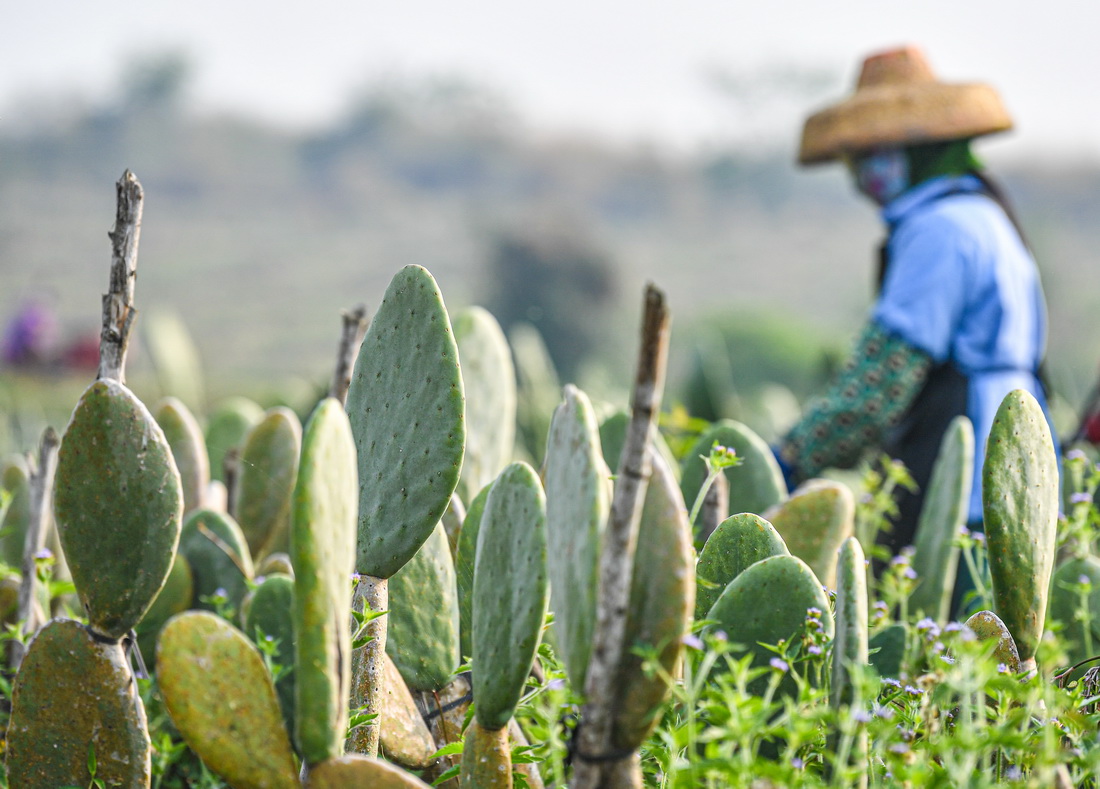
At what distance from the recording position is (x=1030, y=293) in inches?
85.2

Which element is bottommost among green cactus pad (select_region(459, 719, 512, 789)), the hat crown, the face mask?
green cactus pad (select_region(459, 719, 512, 789))

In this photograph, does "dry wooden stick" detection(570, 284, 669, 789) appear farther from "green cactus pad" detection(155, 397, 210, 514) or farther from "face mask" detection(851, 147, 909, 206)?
"face mask" detection(851, 147, 909, 206)

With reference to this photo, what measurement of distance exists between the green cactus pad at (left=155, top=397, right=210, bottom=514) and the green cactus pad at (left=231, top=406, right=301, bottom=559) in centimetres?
6

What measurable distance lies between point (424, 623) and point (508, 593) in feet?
0.89

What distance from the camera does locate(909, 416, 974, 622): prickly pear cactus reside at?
57.7 inches

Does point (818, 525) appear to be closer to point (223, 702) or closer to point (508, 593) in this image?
point (508, 593)

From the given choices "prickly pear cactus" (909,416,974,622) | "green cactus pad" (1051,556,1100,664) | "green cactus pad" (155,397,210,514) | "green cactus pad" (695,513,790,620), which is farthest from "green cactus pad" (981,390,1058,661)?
"green cactus pad" (155,397,210,514)

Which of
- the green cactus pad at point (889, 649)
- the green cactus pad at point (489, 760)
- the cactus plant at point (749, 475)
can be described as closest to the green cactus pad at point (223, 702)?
the green cactus pad at point (489, 760)

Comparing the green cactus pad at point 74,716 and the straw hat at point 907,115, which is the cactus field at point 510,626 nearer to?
the green cactus pad at point 74,716

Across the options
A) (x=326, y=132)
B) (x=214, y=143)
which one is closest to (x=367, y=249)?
(x=214, y=143)

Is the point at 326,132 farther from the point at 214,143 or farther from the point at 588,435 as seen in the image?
the point at 588,435

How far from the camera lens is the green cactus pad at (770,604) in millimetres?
857

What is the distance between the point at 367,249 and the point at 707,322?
57.5 ft

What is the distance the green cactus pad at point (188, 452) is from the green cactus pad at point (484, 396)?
1.42ft
